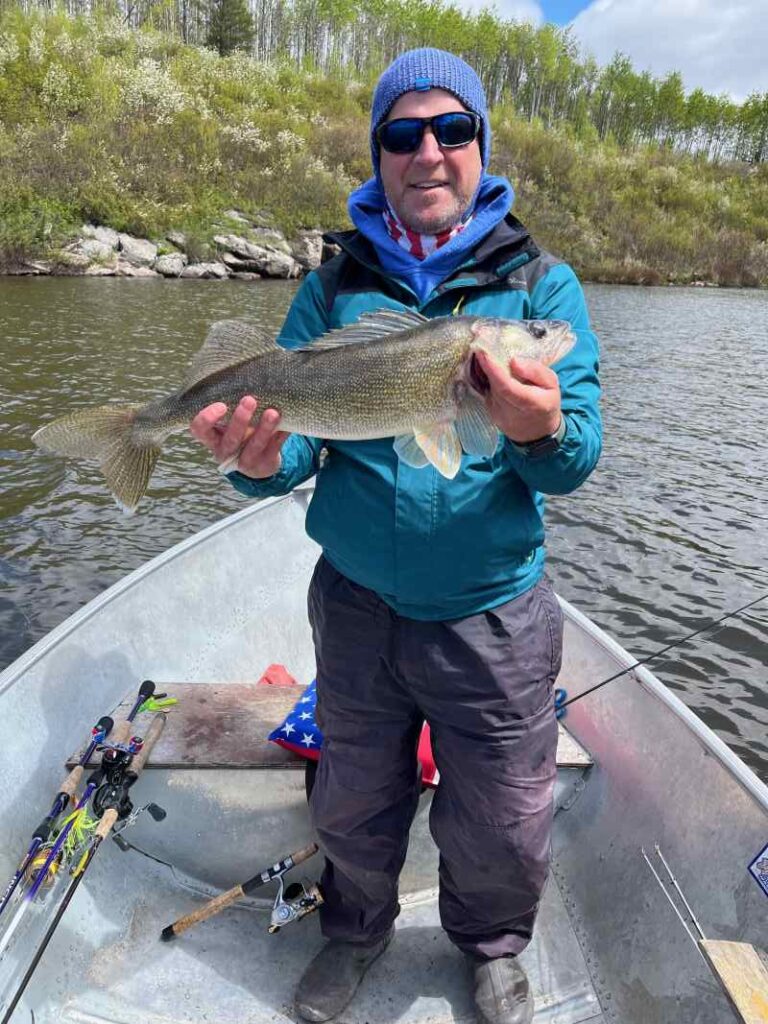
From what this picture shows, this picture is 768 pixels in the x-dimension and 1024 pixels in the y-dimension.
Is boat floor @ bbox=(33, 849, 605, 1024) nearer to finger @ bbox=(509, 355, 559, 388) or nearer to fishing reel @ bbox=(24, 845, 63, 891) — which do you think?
fishing reel @ bbox=(24, 845, 63, 891)

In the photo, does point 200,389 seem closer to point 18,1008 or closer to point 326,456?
point 326,456

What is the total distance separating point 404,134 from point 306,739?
8.12 ft

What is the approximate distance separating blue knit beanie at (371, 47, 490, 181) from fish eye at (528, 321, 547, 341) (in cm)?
87

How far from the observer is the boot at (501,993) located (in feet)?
8.79

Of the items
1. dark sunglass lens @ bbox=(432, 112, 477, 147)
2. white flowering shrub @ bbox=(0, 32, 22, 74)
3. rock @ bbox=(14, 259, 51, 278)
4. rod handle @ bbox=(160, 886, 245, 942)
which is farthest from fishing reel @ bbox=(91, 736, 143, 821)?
white flowering shrub @ bbox=(0, 32, 22, 74)

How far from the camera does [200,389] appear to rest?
258cm

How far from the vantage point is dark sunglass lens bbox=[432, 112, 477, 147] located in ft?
7.77

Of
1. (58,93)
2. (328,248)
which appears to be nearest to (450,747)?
(328,248)

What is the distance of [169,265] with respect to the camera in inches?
1248

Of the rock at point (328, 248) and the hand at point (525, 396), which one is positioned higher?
the rock at point (328, 248)

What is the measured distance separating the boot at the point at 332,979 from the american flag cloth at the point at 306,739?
72cm

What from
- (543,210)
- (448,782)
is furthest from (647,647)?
(543,210)

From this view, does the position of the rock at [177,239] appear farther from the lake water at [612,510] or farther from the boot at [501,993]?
the boot at [501,993]

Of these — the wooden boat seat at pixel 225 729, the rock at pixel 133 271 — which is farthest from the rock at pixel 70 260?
the wooden boat seat at pixel 225 729
